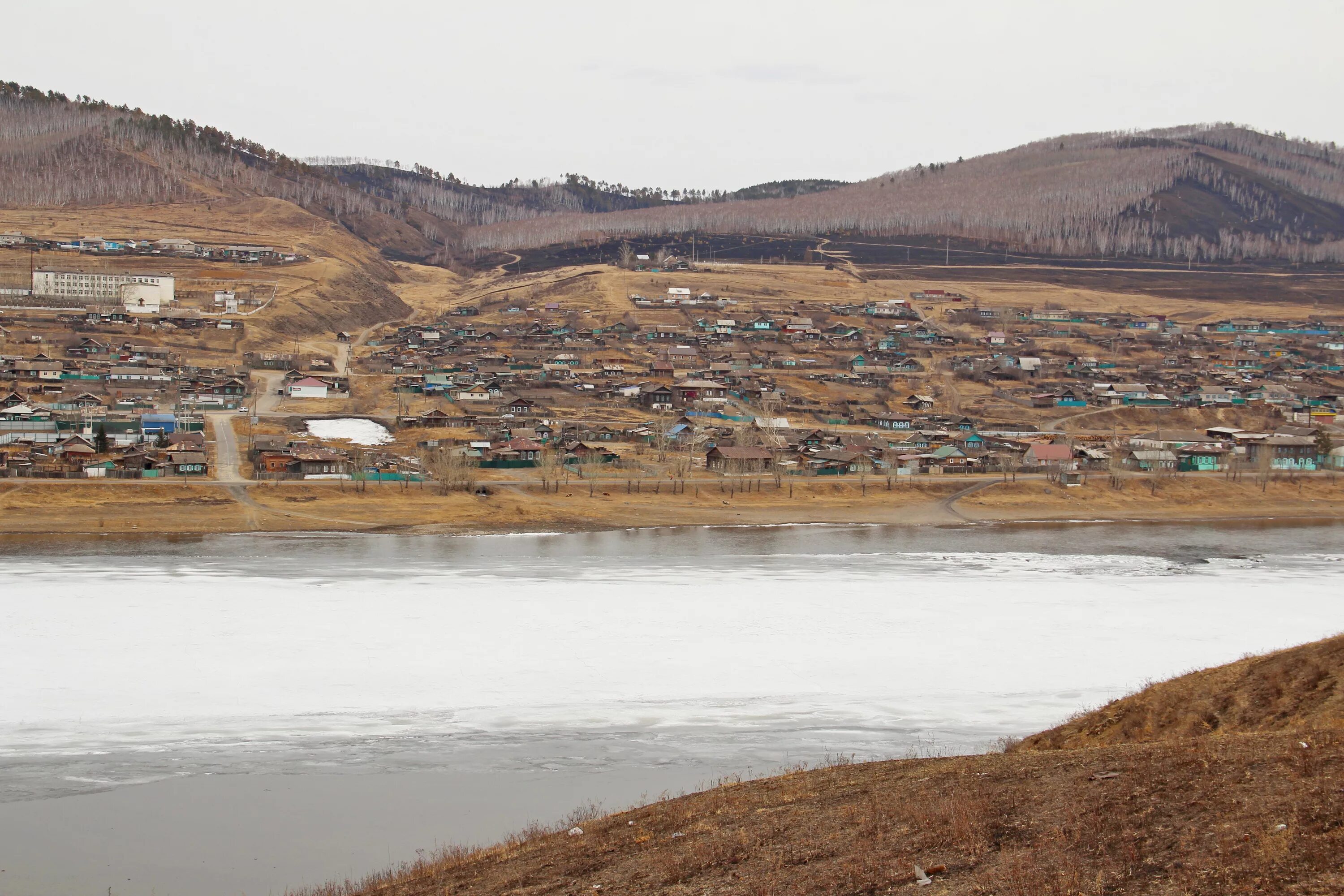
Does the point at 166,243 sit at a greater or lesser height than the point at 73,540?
greater

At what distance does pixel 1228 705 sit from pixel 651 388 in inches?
1820

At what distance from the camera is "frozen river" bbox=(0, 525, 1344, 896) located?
1284 cm

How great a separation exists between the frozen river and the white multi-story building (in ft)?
162

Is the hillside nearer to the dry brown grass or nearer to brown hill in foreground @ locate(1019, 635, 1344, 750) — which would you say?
brown hill in foreground @ locate(1019, 635, 1344, 750)

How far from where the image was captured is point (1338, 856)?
693cm

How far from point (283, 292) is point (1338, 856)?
81451mm

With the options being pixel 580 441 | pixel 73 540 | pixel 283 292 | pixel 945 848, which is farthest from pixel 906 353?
pixel 945 848

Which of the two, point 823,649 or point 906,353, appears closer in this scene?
point 823,649

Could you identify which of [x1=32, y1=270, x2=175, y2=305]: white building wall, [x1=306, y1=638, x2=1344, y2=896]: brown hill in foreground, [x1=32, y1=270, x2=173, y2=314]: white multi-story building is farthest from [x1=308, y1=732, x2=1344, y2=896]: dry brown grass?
[x1=32, y1=270, x2=175, y2=305]: white building wall

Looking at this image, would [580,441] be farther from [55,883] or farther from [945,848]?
[945,848]

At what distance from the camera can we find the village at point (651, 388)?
41.4 metres

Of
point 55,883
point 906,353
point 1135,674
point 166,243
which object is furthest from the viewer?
point 166,243

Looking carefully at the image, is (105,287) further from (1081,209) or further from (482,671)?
(1081,209)

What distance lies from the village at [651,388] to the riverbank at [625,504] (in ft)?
5.39
